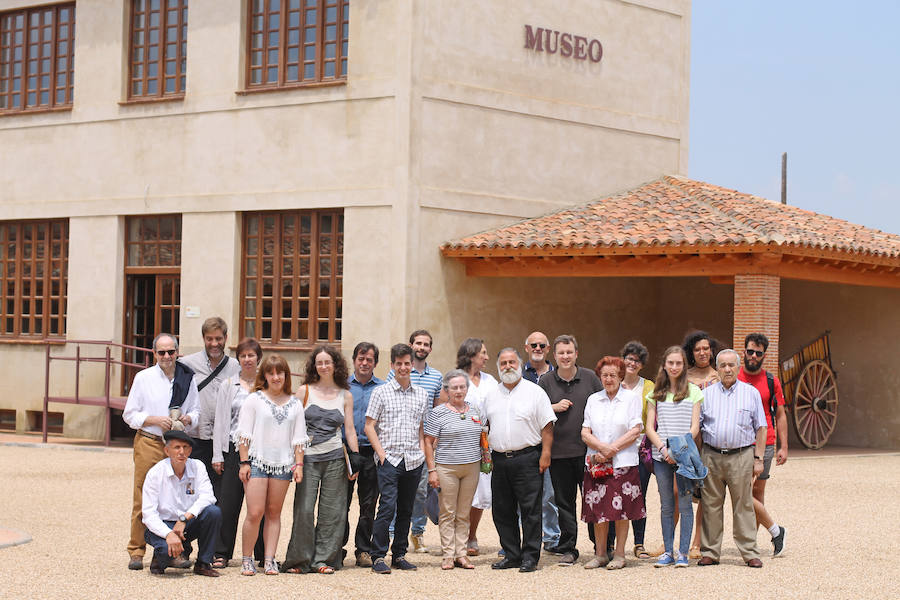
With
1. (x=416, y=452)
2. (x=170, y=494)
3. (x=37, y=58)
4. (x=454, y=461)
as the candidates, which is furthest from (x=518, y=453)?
(x=37, y=58)

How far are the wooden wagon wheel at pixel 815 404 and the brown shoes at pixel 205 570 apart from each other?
12320 millimetres

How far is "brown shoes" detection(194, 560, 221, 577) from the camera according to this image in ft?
28.0

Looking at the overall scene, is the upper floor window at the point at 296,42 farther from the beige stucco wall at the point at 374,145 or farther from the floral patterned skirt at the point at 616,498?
the floral patterned skirt at the point at 616,498

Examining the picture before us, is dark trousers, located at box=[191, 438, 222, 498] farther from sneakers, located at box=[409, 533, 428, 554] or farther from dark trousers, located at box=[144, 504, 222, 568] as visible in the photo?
sneakers, located at box=[409, 533, 428, 554]

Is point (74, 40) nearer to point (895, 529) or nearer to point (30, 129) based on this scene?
point (30, 129)

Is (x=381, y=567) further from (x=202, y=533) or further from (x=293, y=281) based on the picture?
(x=293, y=281)

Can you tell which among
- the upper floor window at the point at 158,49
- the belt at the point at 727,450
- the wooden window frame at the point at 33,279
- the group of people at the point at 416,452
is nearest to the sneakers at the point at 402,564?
the group of people at the point at 416,452

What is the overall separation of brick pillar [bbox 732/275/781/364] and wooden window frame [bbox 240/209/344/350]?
5435 mm

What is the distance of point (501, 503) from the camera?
9.19 m

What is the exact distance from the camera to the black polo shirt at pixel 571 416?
935 cm

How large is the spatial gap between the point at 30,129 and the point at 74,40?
1630mm

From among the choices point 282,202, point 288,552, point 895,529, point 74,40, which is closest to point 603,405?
point 288,552

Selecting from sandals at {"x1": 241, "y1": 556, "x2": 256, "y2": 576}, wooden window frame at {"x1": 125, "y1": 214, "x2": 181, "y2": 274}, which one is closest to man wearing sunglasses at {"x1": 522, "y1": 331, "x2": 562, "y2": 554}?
sandals at {"x1": 241, "y1": 556, "x2": 256, "y2": 576}

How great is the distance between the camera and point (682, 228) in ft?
57.2
